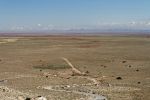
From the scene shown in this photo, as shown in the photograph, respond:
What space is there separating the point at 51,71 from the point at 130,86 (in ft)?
46.8

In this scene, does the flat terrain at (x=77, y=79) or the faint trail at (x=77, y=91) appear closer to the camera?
the faint trail at (x=77, y=91)

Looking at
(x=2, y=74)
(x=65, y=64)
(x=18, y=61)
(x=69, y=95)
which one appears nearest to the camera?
(x=69, y=95)

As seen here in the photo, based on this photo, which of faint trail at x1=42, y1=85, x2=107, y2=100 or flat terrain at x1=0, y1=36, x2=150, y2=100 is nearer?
faint trail at x1=42, y1=85, x2=107, y2=100

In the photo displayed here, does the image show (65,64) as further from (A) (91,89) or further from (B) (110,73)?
(A) (91,89)

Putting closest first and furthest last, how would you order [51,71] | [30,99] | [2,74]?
[30,99] < [2,74] < [51,71]

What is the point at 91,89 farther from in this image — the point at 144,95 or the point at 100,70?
the point at 100,70

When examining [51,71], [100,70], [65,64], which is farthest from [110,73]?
A: [65,64]

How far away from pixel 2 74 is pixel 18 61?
47.9 feet

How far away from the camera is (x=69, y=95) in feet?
96.7

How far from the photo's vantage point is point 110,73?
44969mm

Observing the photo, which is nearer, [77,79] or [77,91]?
[77,91]

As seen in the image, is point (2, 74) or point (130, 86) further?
point (2, 74)

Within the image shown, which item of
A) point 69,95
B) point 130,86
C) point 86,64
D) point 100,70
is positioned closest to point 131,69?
point 100,70

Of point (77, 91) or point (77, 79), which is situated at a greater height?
point (77, 91)
